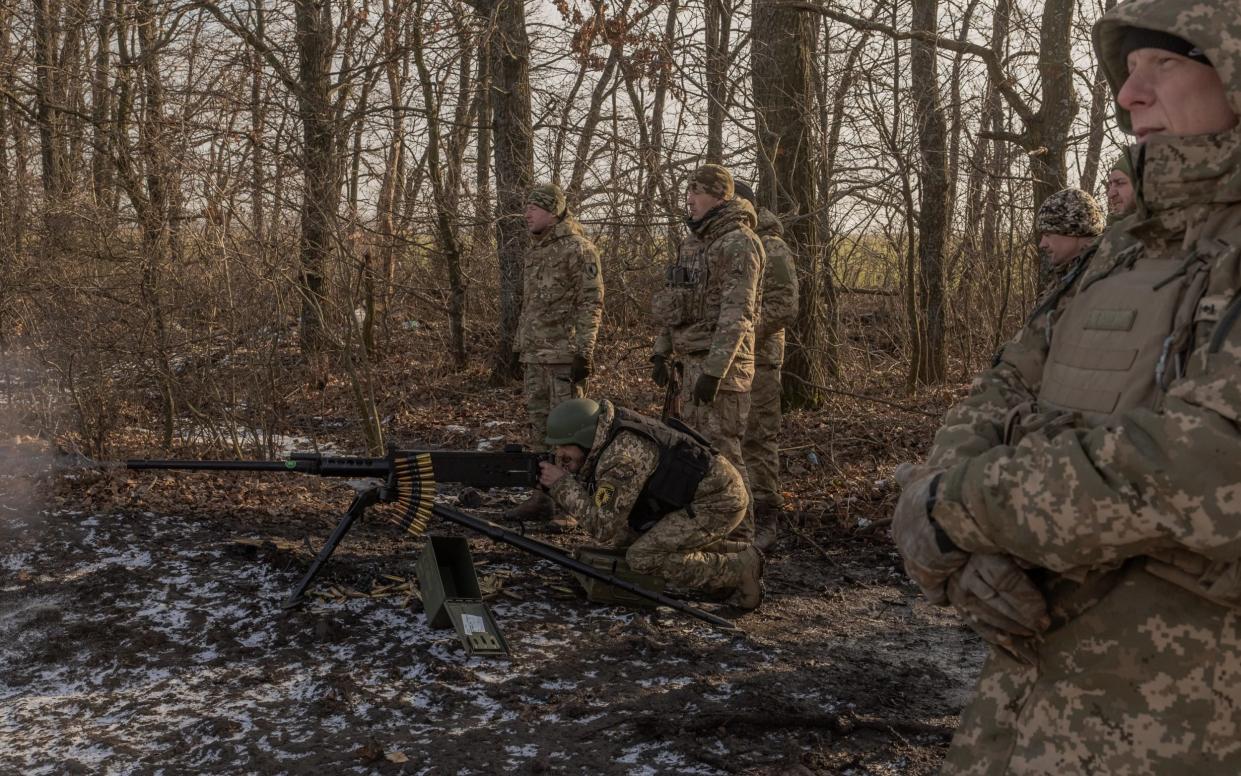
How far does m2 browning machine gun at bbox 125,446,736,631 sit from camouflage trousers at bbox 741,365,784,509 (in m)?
1.97

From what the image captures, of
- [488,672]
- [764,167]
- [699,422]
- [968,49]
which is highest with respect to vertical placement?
[968,49]

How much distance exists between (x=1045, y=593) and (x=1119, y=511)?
0.91 ft

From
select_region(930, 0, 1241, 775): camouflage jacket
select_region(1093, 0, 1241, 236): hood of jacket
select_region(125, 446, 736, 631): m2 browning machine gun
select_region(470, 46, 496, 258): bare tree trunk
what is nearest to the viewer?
select_region(930, 0, 1241, 775): camouflage jacket

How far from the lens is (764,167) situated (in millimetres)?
9539

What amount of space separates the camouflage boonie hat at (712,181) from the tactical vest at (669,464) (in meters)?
1.71

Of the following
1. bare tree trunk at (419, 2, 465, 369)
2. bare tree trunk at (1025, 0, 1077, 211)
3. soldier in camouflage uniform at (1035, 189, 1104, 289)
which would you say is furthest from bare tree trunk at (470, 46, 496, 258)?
soldier in camouflage uniform at (1035, 189, 1104, 289)

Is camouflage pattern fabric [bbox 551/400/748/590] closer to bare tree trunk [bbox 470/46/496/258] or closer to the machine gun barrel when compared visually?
the machine gun barrel

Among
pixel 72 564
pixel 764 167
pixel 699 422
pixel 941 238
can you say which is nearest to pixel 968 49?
pixel 764 167

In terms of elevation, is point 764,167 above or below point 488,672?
above

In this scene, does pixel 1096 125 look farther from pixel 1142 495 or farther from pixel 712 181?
pixel 1142 495

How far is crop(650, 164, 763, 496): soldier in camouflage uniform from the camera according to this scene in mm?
6371

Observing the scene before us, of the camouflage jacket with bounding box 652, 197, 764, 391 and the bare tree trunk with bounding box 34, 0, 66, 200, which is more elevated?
the bare tree trunk with bounding box 34, 0, 66, 200

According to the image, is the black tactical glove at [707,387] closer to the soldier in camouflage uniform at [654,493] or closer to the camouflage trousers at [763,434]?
the soldier in camouflage uniform at [654,493]

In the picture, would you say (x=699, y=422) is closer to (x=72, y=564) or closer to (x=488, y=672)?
(x=488, y=672)
